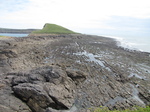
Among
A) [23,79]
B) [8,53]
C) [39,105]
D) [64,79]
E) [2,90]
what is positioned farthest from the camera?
[8,53]

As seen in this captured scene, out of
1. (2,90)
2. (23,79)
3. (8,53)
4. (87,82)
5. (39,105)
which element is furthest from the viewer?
(8,53)

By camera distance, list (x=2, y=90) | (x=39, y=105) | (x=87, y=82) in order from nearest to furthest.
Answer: (x=39, y=105), (x=2, y=90), (x=87, y=82)

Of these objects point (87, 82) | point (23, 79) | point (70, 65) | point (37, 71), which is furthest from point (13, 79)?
point (70, 65)

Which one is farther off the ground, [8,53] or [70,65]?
[8,53]

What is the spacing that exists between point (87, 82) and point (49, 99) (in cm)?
886

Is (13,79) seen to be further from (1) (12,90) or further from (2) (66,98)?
(2) (66,98)

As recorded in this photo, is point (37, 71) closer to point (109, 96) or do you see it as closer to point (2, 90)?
point (2, 90)

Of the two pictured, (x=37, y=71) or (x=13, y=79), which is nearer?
(x=13, y=79)

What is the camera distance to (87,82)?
71.0 feet

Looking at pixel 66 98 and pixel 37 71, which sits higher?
pixel 37 71

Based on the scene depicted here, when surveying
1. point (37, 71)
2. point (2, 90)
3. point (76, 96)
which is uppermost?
point (37, 71)

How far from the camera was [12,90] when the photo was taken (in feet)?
51.6

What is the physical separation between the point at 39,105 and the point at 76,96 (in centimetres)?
576

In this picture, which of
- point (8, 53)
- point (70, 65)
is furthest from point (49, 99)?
point (8, 53)
